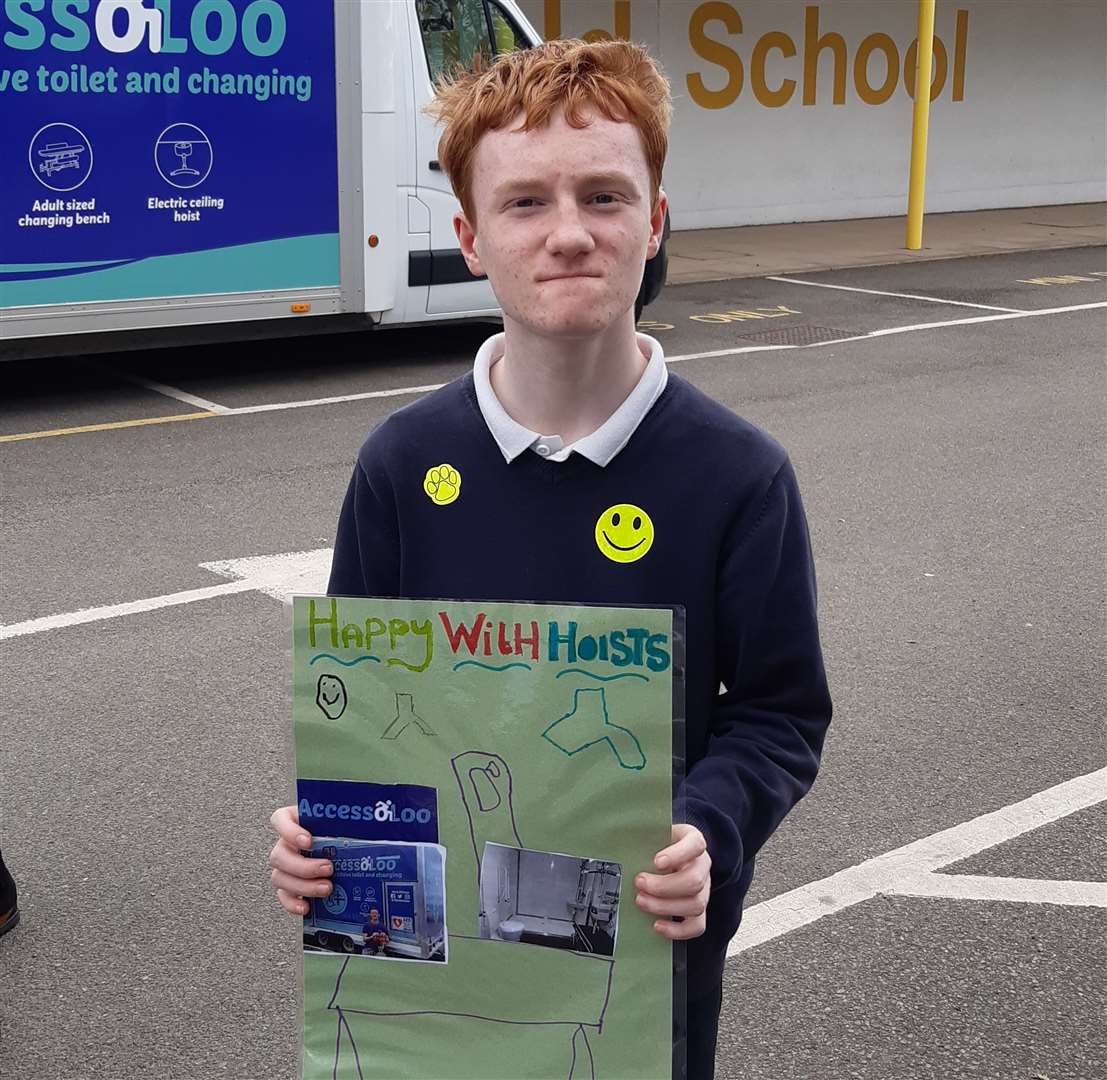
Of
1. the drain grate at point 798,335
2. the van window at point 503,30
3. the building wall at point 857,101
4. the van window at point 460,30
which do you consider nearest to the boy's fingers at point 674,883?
the van window at point 460,30

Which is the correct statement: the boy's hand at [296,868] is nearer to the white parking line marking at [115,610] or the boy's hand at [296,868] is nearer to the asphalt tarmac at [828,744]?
the asphalt tarmac at [828,744]

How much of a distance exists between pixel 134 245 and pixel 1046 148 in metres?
17.9

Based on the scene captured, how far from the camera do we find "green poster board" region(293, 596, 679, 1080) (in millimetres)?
1658

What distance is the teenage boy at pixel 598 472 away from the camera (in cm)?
174

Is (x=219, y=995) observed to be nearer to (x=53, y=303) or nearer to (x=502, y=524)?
(x=502, y=524)

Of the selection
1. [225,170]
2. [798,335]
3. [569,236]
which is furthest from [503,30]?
[569,236]

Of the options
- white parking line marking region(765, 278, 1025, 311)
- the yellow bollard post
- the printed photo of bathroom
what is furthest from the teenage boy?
the yellow bollard post

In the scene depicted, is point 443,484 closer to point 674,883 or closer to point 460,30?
point 674,883

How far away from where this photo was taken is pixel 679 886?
1.64 metres

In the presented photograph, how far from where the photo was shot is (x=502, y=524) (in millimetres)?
1866

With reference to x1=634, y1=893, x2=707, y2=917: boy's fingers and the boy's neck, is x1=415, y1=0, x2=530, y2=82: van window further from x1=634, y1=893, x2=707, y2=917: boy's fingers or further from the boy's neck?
x1=634, y1=893, x2=707, y2=917: boy's fingers

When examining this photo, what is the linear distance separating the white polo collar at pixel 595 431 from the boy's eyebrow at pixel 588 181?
21cm

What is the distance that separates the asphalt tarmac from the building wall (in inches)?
391

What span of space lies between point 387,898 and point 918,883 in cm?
263
